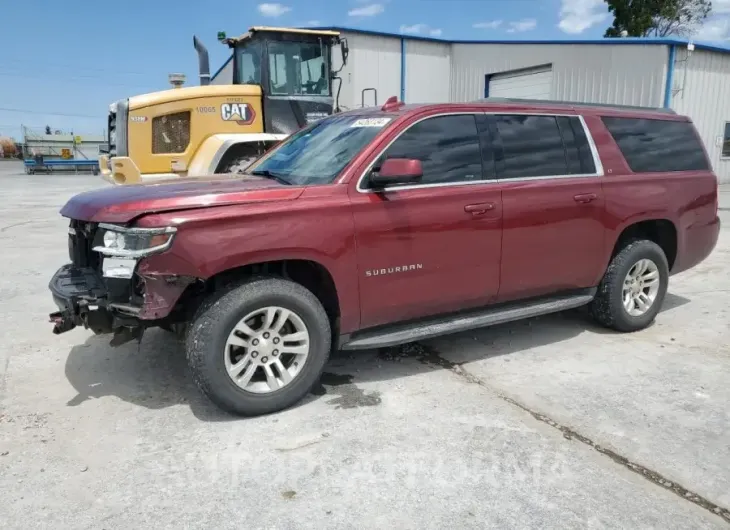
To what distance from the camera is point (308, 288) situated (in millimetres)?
3982

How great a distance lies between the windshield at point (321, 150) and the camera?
3.98m

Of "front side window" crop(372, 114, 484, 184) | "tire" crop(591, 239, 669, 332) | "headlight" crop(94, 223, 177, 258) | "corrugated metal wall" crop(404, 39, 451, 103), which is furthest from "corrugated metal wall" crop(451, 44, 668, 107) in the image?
"headlight" crop(94, 223, 177, 258)

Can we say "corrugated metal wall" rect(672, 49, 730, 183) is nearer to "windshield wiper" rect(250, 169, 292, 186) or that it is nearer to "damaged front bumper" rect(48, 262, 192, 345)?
"windshield wiper" rect(250, 169, 292, 186)

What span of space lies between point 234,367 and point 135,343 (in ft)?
5.74

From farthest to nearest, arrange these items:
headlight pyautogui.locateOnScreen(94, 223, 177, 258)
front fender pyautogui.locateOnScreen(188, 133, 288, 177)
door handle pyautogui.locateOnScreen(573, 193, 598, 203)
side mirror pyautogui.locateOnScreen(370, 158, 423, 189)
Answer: front fender pyautogui.locateOnScreen(188, 133, 288, 177)
door handle pyautogui.locateOnScreen(573, 193, 598, 203)
side mirror pyautogui.locateOnScreen(370, 158, 423, 189)
headlight pyautogui.locateOnScreen(94, 223, 177, 258)

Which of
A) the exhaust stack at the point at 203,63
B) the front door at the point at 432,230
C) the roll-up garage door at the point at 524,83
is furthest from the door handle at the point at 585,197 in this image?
the roll-up garage door at the point at 524,83

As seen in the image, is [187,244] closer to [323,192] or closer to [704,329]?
[323,192]

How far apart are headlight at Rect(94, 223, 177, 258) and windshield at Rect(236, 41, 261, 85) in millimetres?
7001

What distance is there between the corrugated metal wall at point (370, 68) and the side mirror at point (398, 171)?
709 inches

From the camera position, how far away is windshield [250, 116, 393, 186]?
398cm

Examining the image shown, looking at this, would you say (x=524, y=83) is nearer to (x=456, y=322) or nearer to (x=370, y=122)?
(x=370, y=122)

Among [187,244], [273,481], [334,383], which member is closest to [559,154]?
[334,383]

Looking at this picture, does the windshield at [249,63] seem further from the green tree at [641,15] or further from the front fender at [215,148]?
the green tree at [641,15]

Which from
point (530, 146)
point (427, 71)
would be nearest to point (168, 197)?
point (530, 146)
